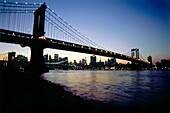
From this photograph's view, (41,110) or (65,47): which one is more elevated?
(65,47)

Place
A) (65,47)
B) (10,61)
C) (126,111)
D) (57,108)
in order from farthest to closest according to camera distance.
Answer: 1. (65,47)
2. (10,61)
3. (126,111)
4. (57,108)

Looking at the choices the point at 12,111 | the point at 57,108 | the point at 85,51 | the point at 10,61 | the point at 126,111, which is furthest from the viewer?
the point at 85,51

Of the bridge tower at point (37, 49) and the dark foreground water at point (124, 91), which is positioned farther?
the bridge tower at point (37, 49)

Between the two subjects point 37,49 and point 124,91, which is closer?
point 124,91

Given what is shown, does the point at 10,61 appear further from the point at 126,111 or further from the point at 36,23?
the point at 126,111

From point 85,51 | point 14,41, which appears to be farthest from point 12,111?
point 85,51

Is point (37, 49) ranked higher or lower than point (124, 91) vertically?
higher

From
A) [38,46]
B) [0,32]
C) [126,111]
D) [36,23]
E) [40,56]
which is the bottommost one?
[126,111]

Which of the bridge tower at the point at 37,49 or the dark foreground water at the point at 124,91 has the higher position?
the bridge tower at the point at 37,49

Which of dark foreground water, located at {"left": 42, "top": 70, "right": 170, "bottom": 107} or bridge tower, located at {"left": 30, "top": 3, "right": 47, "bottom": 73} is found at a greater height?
bridge tower, located at {"left": 30, "top": 3, "right": 47, "bottom": 73}

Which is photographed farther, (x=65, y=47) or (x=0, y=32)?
(x=65, y=47)

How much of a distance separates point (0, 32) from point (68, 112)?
33203 mm

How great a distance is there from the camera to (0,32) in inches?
1105

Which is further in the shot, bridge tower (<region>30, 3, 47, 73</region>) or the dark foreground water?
bridge tower (<region>30, 3, 47, 73</region>)
